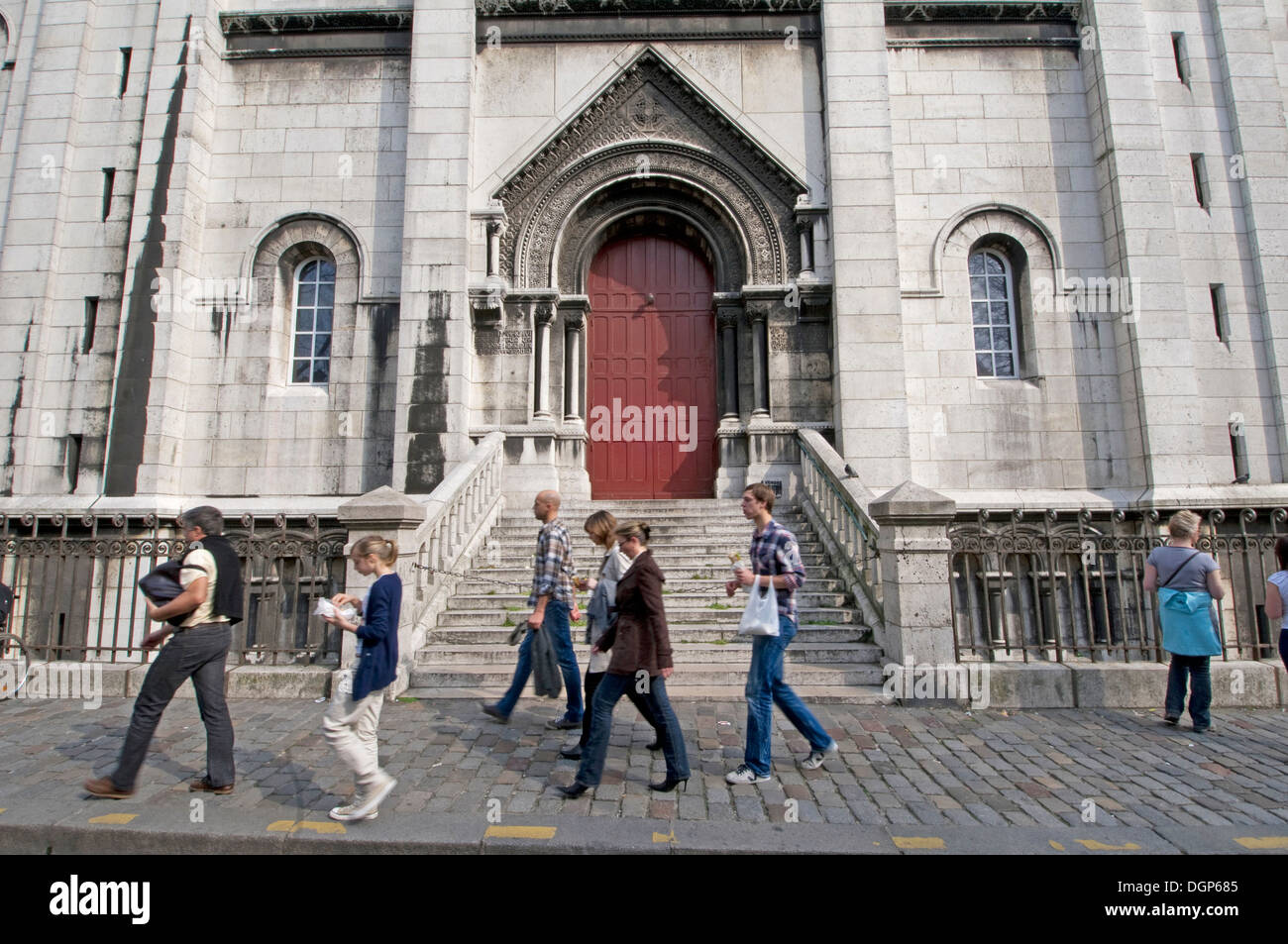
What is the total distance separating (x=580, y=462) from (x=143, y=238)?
762 centimetres

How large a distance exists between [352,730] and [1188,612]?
6.37 m

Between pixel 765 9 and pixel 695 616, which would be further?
pixel 765 9

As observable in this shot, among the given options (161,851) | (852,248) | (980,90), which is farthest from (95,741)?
(980,90)

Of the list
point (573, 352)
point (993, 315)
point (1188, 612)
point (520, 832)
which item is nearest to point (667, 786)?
point (520, 832)

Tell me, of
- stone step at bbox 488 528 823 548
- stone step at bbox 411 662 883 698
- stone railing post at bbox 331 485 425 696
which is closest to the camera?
stone step at bbox 411 662 883 698

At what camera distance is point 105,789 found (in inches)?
159

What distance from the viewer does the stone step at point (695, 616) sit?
23.7 ft

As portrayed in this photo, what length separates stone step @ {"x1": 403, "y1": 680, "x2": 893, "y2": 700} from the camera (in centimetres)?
606

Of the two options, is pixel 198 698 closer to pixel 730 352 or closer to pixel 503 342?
pixel 503 342

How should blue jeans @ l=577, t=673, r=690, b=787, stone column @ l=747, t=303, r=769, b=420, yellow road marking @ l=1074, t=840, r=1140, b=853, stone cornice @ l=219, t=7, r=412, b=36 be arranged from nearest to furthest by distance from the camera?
yellow road marking @ l=1074, t=840, r=1140, b=853, blue jeans @ l=577, t=673, r=690, b=787, stone column @ l=747, t=303, r=769, b=420, stone cornice @ l=219, t=7, r=412, b=36

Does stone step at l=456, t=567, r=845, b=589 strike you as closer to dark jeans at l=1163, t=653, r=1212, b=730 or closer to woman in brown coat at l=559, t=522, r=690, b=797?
dark jeans at l=1163, t=653, r=1212, b=730

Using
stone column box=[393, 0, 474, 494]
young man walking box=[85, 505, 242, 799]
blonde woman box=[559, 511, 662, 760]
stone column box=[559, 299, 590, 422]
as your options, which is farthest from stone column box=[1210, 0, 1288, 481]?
young man walking box=[85, 505, 242, 799]

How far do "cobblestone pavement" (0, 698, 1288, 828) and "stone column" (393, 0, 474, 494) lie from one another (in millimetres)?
4492

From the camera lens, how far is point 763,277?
35.3ft
